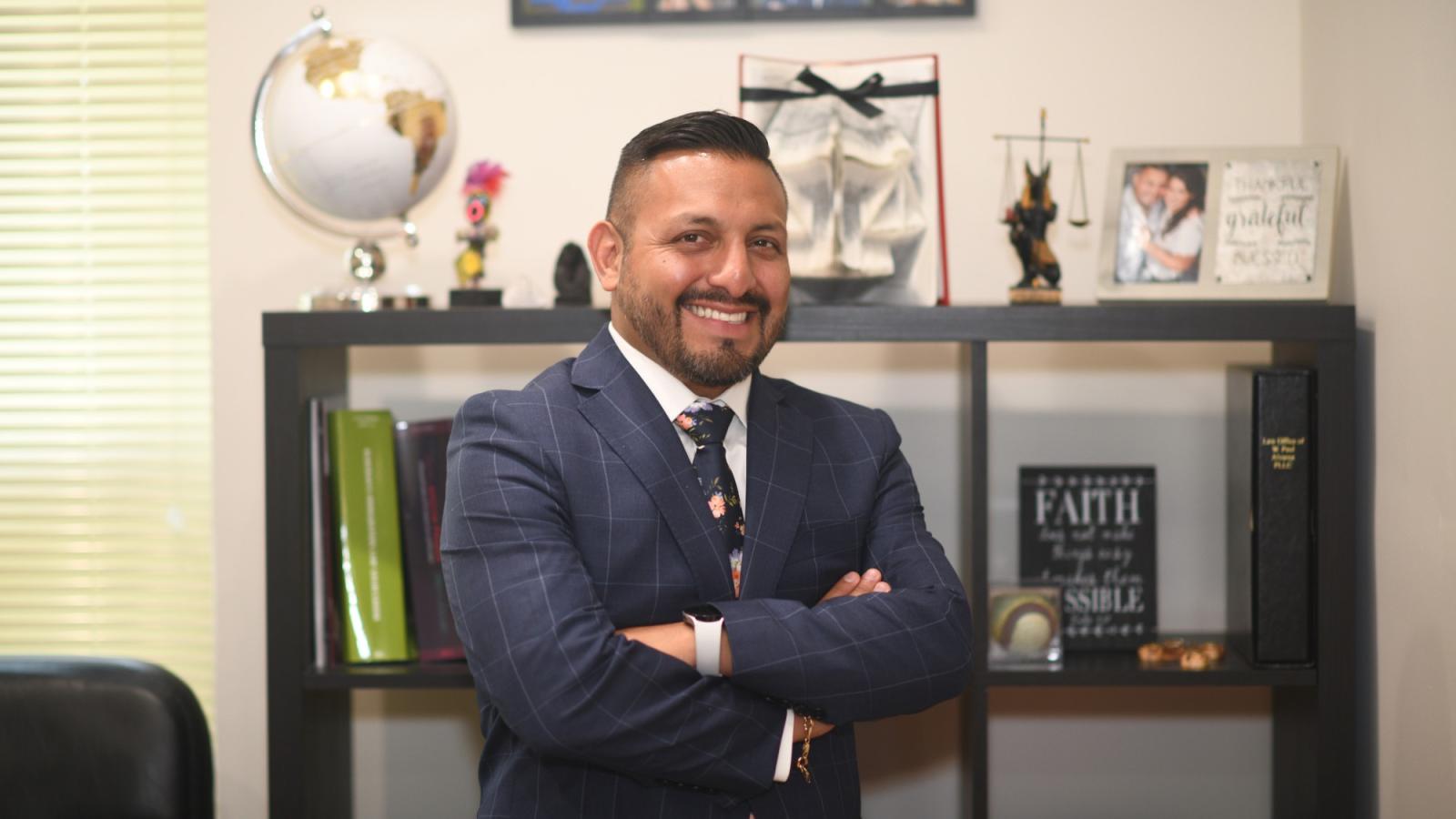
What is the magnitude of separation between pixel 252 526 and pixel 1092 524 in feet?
4.94

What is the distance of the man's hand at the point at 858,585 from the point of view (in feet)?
5.34

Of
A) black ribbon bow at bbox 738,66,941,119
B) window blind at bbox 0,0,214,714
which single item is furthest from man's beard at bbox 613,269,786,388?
window blind at bbox 0,0,214,714

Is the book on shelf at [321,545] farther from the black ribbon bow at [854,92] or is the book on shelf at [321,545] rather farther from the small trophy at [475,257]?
the black ribbon bow at [854,92]

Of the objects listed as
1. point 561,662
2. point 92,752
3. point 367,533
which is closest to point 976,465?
point 561,662

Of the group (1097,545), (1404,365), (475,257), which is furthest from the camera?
(1097,545)

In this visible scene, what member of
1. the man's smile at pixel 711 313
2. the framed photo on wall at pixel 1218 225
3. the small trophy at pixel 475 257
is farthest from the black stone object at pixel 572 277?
the framed photo on wall at pixel 1218 225

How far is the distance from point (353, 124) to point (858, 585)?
1.02 metres

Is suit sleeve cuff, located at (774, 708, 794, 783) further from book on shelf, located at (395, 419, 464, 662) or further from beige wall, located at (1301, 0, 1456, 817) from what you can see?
beige wall, located at (1301, 0, 1456, 817)

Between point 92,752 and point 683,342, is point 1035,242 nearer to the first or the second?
point 683,342

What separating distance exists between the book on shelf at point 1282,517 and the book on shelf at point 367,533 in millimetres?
1337

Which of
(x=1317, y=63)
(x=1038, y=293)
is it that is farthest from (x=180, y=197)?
(x=1317, y=63)

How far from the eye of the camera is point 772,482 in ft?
5.33

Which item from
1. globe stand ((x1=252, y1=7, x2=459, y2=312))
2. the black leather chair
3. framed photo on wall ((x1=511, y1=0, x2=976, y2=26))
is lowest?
the black leather chair

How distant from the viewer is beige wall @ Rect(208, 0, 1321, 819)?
2.33 meters
